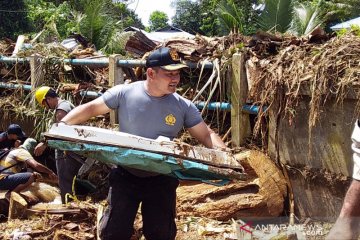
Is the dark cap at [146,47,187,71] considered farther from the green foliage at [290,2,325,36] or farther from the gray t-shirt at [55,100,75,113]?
the green foliage at [290,2,325,36]

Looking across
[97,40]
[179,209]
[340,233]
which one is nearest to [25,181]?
[179,209]

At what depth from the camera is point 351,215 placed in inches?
91.7

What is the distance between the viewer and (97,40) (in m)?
12.6

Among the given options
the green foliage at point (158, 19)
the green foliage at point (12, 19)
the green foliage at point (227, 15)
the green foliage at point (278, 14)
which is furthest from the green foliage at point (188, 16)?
the green foliage at point (278, 14)

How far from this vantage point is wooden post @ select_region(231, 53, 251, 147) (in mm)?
5309

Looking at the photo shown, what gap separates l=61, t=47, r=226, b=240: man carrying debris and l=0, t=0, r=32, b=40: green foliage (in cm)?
2121

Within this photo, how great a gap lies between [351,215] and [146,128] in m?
1.93

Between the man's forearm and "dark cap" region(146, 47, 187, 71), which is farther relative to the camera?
"dark cap" region(146, 47, 187, 71)

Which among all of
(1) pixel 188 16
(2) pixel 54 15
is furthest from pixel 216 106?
(1) pixel 188 16

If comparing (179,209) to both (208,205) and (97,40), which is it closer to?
(208,205)

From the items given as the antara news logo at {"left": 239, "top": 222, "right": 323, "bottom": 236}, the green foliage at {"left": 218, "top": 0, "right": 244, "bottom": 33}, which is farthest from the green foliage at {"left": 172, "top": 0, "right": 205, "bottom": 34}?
the antara news logo at {"left": 239, "top": 222, "right": 323, "bottom": 236}

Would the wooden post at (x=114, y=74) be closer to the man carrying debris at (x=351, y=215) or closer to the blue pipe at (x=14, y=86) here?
the blue pipe at (x=14, y=86)

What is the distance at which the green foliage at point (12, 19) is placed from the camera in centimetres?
2378

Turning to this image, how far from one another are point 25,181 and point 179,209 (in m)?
2.19
